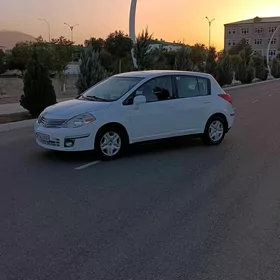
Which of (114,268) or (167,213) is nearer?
(114,268)

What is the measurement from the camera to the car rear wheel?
28.3 ft

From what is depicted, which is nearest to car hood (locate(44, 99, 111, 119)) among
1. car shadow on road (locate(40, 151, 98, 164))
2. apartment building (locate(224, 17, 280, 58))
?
car shadow on road (locate(40, 151, 98, 164))

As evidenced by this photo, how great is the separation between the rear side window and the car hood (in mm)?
1774

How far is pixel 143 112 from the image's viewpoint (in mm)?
9078

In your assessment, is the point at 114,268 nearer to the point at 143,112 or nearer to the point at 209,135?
the point at 143,112

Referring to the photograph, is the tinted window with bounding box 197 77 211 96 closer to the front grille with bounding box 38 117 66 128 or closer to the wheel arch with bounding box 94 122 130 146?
the wheel arch with bounding box 94 122 130 146

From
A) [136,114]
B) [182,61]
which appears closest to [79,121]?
[136,114]

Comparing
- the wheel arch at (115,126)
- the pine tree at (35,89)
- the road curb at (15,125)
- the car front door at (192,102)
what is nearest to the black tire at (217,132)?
the car front door at (192,102)

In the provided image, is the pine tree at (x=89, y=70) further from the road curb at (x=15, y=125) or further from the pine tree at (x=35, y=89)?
the road curb at (x=15, y=125)

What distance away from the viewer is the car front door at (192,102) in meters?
9.70

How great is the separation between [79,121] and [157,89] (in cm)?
192

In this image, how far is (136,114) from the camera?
8984mm

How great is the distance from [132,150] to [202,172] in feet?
7.76

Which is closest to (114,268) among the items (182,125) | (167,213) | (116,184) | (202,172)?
(167,213)
